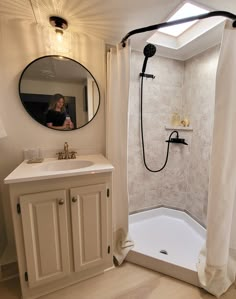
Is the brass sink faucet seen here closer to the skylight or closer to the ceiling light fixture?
the ceiling light fixture

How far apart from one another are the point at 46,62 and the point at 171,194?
2.14 metres

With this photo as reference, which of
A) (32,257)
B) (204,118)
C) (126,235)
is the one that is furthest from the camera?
(204,118)

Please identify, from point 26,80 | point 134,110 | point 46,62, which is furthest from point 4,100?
point 134,110

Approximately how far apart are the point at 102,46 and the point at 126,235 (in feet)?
6.26

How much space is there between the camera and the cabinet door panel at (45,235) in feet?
3.54

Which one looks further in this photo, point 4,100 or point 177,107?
point 177,107

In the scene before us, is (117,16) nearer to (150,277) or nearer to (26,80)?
(26,80)

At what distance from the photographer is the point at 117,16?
126cm

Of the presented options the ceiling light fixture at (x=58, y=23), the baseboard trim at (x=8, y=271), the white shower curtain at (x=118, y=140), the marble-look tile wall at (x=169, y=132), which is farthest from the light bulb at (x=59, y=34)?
the baseboard trim at (x=8, y=271)

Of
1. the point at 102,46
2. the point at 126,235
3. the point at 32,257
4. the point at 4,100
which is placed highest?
the point at 102,46

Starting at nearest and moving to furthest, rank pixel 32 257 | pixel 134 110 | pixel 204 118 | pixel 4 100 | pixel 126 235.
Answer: pixel 32 257
pixel 4 100
pixel 126 235
pixel 204 118
pixel 134 110

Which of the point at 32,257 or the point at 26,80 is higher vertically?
the point at 26,80

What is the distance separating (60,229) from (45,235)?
103mm

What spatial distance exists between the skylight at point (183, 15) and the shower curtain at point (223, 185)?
429 mm
